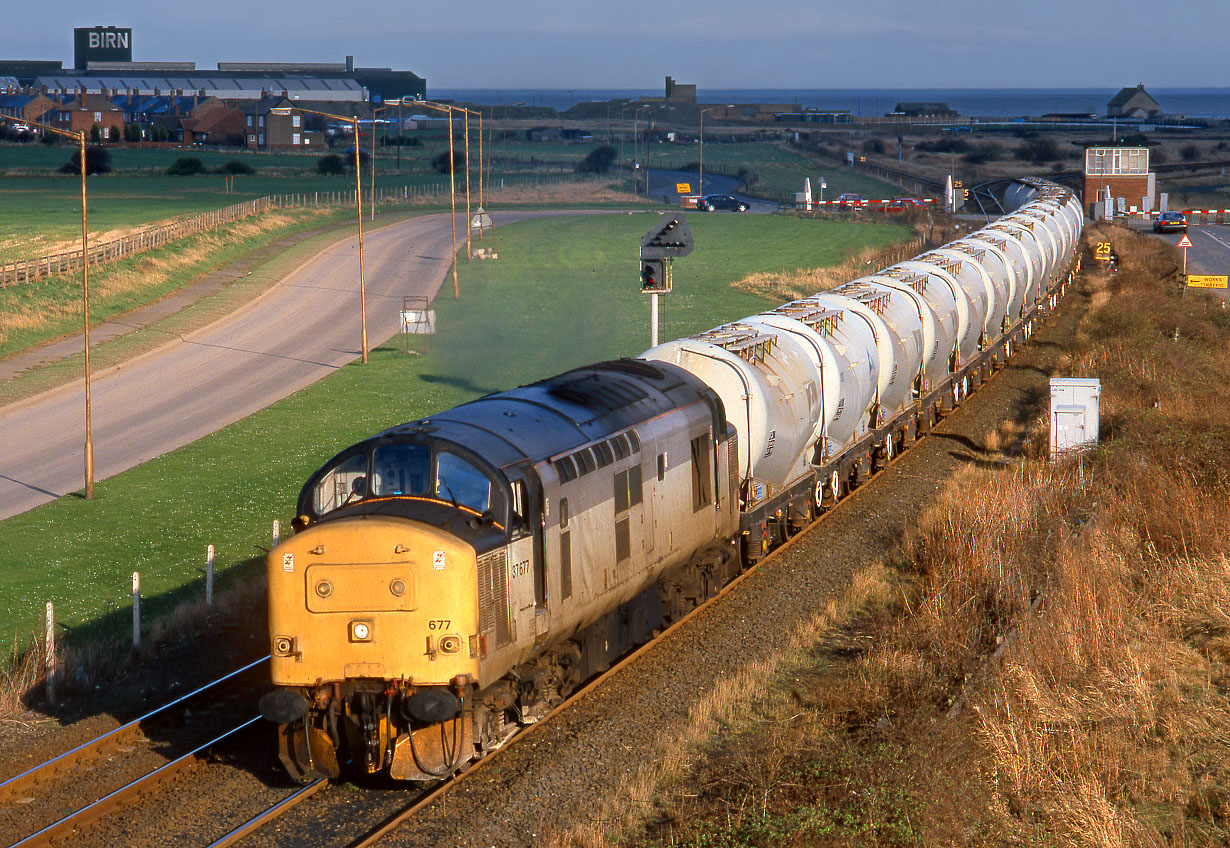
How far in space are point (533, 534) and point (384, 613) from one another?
6.46 feet

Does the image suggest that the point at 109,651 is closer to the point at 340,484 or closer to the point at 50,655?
the point at 50,655

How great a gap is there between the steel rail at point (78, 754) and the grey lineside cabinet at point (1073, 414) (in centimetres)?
1893

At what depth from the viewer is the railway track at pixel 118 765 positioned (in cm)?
1416

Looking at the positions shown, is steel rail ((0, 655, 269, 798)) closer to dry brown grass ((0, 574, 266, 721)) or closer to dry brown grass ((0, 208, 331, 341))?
dry brown grass ((0, 574, 266, 721))

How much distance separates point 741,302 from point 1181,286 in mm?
19207

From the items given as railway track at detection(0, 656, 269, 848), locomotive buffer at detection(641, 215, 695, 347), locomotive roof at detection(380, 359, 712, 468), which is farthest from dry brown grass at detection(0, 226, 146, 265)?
railway track at detection(0, 656, 269, 848)

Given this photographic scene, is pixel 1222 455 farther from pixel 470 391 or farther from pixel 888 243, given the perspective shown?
pixel 888 243

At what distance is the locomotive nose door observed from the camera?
14406mm

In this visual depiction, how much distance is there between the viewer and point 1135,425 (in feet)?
96.3

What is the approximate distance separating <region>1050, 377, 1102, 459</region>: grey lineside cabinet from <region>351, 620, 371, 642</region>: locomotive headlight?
757 inches

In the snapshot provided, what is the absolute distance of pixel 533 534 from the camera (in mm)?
14633

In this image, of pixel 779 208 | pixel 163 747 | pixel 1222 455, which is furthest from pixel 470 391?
pixel 779 208

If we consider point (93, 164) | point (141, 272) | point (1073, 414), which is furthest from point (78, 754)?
point (93, 164)

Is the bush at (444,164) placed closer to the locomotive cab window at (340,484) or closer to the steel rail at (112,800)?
the steel rail at (112,800)
